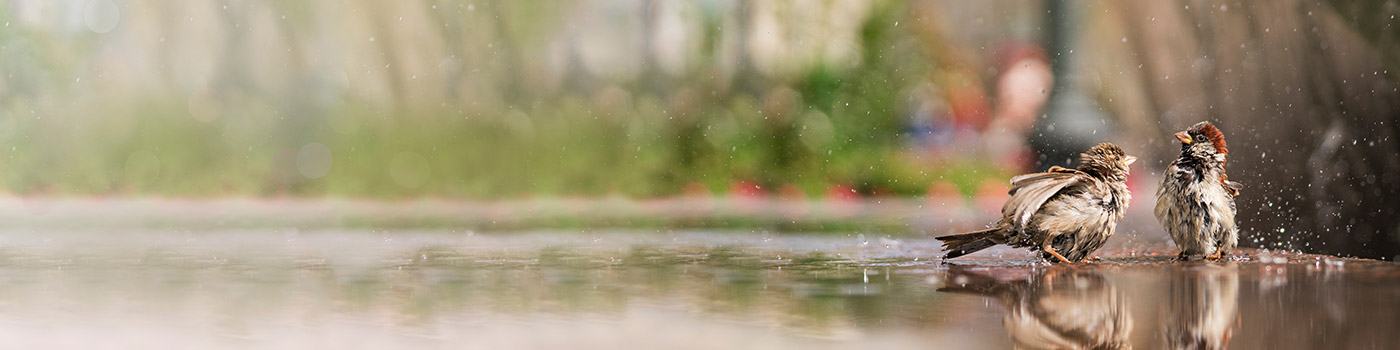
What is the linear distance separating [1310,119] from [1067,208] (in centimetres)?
125

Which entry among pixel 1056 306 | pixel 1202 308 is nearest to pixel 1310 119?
pixel 1202 308

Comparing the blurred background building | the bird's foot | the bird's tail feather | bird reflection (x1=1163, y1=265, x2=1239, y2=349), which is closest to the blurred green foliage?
the blurred background building

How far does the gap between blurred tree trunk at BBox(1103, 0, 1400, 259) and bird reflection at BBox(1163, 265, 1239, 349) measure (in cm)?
71

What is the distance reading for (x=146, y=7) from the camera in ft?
35.0

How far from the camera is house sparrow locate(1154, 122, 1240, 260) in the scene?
4.03m

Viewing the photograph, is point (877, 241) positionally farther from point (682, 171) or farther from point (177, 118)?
point (177, 118)

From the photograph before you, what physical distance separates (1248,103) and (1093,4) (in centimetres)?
595

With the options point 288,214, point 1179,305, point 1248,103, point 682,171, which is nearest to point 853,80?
point 682,171

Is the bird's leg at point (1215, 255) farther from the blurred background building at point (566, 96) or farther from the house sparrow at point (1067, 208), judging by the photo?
the blurred background building at point (566, 96)

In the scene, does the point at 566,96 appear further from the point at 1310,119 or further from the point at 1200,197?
the point at 1200,197

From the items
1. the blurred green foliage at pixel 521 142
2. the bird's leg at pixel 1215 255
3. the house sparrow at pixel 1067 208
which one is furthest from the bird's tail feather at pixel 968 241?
the blurred green foliage at pixel 521 142

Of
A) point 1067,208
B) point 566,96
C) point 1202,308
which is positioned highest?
point 566,96

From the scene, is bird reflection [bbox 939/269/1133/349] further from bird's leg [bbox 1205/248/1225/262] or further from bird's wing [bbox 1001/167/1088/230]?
bird's leg [bbox 1205/248/1225/262]

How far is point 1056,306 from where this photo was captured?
3062 mm
